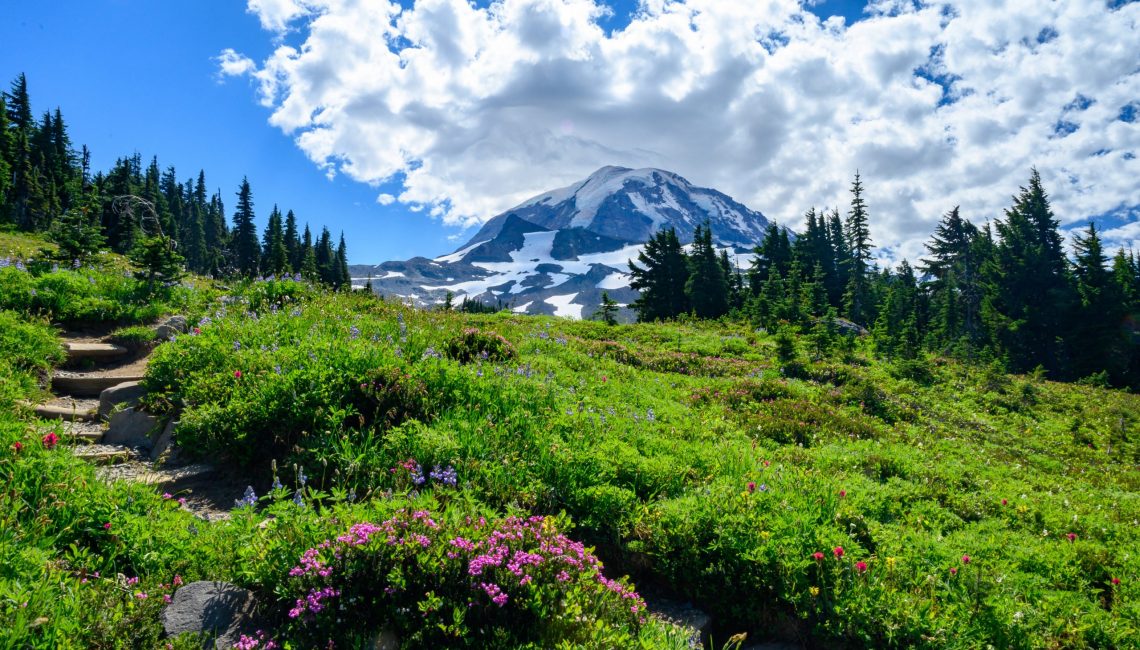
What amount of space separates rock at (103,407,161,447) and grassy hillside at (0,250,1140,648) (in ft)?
0.88

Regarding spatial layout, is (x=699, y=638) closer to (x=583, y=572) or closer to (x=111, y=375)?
(x=583, y=572)

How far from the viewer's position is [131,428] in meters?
7.02

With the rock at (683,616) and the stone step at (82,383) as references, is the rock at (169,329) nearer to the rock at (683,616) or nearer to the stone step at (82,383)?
the stone step at (82,383)

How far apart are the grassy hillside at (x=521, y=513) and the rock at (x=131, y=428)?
0.27 m

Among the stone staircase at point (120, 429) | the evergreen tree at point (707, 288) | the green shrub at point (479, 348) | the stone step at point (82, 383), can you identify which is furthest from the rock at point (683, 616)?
the evergreen tree at point (707, 288)

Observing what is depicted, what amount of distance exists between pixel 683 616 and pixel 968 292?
2809 inches

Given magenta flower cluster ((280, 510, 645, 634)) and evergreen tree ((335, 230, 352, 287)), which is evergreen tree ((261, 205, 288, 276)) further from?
magenta flower cluster ((280, 510, 645, 634))

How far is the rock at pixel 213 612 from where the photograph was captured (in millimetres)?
3410

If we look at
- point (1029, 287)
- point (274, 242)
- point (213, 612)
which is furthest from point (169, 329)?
point (274, 242)

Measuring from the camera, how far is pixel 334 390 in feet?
21.5

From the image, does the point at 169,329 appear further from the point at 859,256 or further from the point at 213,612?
the point at 859,256

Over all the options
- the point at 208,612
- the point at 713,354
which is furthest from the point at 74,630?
the point at 713,354

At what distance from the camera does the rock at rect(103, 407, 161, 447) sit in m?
6.85

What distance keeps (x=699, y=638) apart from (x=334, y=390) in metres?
4.73
